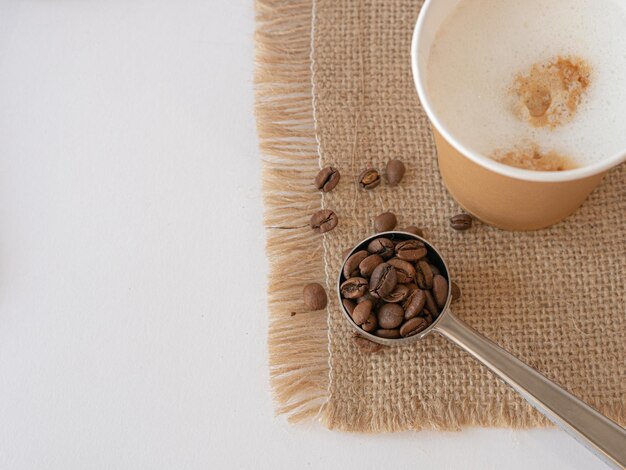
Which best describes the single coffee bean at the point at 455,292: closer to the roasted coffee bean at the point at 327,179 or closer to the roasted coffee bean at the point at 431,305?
the roasted coffee bean at the point at 431,305

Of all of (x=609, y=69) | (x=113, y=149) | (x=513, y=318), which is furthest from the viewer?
(x=113, y=149)

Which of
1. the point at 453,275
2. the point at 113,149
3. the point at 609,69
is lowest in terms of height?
the point at 453,275

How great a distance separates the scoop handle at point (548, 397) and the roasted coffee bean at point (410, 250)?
9 cm

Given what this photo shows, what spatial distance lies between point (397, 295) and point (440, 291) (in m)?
0.06

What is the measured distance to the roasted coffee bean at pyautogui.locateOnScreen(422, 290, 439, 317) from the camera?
3.02 feet

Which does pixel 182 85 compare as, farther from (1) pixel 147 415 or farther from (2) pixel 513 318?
(2) pixel 513 318

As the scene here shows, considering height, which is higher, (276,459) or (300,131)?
(300,131)

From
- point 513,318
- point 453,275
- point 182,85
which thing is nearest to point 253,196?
point 182,85

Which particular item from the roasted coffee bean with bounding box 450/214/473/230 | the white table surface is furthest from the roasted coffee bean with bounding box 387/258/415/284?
the white table surface

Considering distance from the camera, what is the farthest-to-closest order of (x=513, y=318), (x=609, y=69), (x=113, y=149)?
(x=113, y=149)
(x=513, y=318)
(x=609, y=69)

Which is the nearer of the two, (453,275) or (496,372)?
(496,372)

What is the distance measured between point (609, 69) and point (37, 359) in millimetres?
900

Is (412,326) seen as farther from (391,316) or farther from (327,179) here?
(327,179)

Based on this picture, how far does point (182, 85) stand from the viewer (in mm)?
1122
